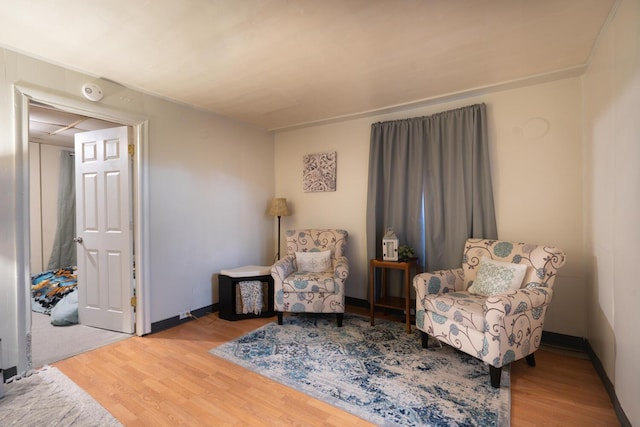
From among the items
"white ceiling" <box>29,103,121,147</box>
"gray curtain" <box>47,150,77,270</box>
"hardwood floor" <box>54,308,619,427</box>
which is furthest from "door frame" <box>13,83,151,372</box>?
"gray curtain" <box>47,150,77,270</box>

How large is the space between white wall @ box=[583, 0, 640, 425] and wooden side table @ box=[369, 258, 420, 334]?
1388 mm

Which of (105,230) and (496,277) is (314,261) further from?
(105,230)

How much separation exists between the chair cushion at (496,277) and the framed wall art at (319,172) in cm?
203

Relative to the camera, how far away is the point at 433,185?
3135 mm

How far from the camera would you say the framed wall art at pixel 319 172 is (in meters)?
3.86

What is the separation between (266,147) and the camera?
4262 millimetres

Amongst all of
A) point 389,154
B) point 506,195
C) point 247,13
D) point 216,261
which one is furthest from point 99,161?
point 506,195

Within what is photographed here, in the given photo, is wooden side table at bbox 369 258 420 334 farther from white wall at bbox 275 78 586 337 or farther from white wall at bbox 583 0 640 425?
white wall at bbox 583 0 640 425

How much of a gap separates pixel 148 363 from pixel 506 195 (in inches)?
139

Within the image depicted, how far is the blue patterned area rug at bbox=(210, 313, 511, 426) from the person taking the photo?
1737 mm

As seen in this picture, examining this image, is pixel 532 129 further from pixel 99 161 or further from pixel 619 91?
pixel 99 161

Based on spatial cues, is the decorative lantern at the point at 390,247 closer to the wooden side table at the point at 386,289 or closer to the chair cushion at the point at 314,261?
the wooden side table at the point at 386,289

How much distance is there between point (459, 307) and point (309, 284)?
4.63ft

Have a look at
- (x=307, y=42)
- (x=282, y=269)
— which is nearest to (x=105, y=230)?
(x=282, y=269)
